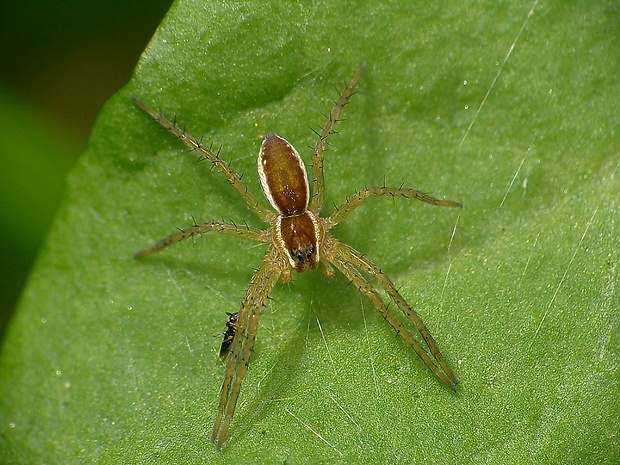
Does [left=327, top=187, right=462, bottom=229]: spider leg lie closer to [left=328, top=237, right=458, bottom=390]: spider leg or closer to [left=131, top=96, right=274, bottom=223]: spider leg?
[left=328, top=237, right=458, bottom=390]: spider leg

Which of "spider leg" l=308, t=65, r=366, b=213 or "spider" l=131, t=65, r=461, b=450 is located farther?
"spider leg" l=308, t=65, r=366, b=213

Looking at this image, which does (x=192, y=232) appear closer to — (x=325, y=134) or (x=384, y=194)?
(x=325, y=134)

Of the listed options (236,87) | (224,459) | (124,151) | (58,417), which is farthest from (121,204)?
(224,459)

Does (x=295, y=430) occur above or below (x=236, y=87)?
below

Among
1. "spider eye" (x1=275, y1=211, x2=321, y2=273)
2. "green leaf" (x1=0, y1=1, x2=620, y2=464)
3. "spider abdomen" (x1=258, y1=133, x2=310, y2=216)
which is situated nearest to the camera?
"green leaf" (x1=0, y1=1, x2=620, y2=464)

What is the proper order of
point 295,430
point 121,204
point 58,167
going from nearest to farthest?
point 295,430 → point 121,204 → point 58,167

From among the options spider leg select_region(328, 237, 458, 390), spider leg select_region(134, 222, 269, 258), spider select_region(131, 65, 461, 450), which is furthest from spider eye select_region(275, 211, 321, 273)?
spider leg select_region(134, 222, 269, 258)

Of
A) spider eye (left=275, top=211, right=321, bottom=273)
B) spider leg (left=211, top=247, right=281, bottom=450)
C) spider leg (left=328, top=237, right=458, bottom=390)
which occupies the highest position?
spider leg (left=328, top=237, right=458, bottom=390)

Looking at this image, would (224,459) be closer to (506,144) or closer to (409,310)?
(409,310)

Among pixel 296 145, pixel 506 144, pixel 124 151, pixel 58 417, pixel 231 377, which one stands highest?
pixel 506 144
